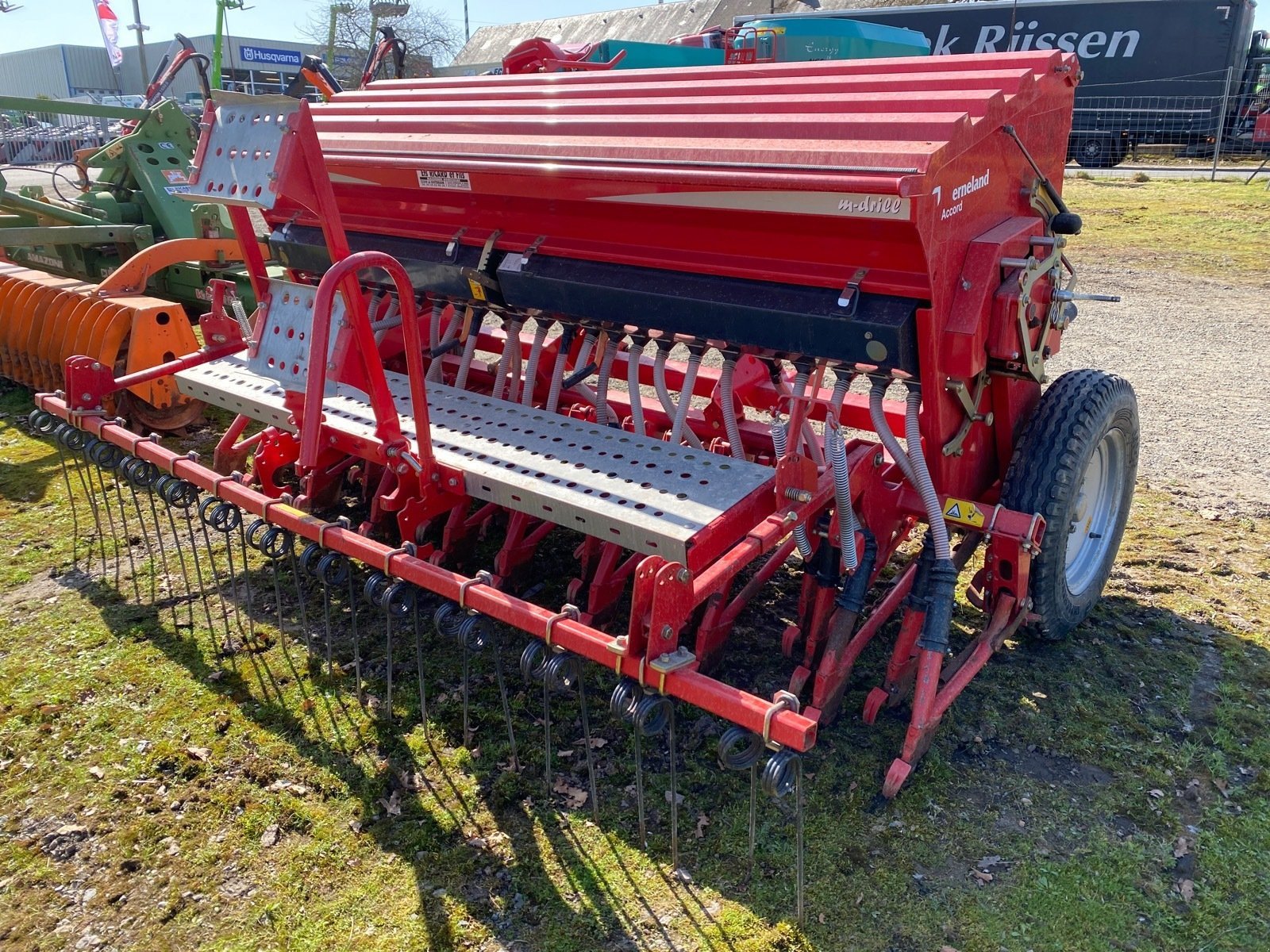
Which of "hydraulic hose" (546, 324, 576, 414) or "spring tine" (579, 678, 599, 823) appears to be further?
"hydraulic hose" (546, 324, 576, 414)

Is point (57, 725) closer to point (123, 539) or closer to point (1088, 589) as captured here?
point (123, 539)

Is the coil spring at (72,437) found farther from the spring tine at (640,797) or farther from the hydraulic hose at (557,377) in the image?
the spring tine at (640,797)

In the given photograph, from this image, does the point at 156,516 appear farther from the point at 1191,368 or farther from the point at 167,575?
the point at 1191,368

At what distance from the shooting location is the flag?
1113 inches

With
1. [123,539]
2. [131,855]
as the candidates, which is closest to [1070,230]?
[131,855]

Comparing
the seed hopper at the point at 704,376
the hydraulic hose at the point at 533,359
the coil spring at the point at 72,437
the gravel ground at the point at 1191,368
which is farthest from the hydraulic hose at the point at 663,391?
the gravel ground at the point at 1191,368

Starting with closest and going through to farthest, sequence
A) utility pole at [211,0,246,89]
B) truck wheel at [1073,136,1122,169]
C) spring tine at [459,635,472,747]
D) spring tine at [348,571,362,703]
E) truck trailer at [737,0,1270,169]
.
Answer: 1. spring tine at [459,635,472,747]
2. spring tine at [348,571,362,703]
3. utility pole at [211,0,246,89]
4. truck trailer at [737,0,1270,169]
5. truck wheel at [1073,136,1122,169]

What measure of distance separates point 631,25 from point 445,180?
3381 cm

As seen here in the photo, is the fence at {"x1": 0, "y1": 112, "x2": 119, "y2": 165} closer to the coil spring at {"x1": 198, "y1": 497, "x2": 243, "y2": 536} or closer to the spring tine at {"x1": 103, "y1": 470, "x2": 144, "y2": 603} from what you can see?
the spring tine at {"x1": 103, "y1": 470, "x2": 144, "y2": 603}

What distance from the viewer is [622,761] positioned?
9.52 ft

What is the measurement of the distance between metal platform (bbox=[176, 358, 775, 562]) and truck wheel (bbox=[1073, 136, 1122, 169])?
18404 millimetres

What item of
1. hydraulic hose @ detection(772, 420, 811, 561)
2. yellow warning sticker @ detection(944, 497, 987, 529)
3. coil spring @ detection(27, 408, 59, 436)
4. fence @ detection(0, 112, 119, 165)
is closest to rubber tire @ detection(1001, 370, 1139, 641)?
yellow warning sticker @ detection(944, 497, 987, 529)

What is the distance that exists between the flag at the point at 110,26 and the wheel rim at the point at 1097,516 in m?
32.1

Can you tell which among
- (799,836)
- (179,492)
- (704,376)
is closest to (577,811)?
(799,836)
